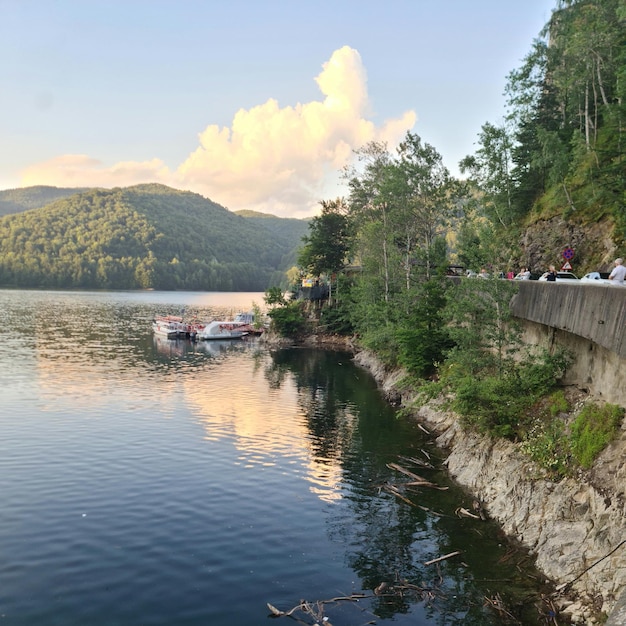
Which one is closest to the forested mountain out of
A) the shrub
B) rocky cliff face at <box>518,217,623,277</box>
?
rocky cliff face at <box>518,217,623,277</box>

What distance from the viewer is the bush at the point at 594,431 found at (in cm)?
1808

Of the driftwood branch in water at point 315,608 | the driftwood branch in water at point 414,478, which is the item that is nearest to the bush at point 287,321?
the driftwood branch in water at point 414,478

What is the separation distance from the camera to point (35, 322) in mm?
99438

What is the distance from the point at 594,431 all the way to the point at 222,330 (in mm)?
83240

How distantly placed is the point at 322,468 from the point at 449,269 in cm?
3334

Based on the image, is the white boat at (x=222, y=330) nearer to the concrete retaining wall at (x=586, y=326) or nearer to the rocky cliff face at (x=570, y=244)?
the rocky cliff face at (x=570, y=244)

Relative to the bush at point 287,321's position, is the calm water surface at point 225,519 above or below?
below

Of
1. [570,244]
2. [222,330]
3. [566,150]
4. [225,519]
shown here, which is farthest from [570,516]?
[222,330]

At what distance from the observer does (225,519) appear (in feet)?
71.2

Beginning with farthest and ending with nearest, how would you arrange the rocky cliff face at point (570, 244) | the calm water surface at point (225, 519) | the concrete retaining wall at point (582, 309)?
the rocky cliff face at point (570, 244) < the concrete retaining wall at point (582, 309) < the calm water surface at point (225, 519)

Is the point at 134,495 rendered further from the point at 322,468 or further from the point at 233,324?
the point at 233,324

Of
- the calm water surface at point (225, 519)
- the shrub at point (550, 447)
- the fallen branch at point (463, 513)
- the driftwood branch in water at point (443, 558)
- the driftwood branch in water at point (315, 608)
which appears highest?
the shrub at point (550, 447)

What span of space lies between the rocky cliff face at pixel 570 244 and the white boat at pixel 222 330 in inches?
2335

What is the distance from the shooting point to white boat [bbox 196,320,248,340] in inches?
3711
